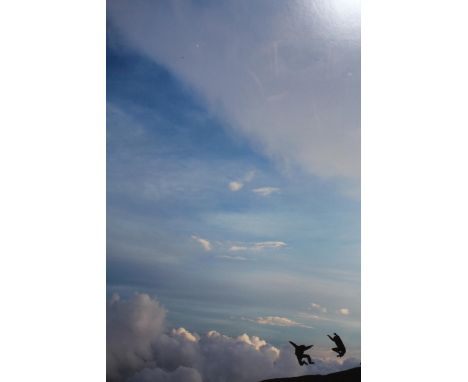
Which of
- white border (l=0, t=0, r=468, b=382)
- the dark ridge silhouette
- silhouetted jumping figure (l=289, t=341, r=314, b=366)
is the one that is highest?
white border (l=0, t=0, r=468, b=382)

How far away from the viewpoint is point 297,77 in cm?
319
